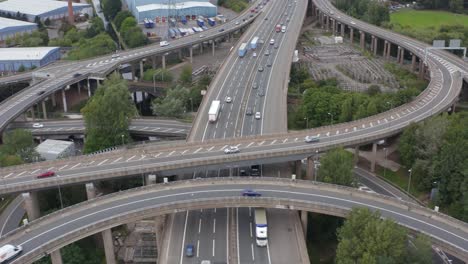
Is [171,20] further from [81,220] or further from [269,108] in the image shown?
[81,220]

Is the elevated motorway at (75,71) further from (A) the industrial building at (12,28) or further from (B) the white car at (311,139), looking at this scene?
(A) the industrial building at (12,28)

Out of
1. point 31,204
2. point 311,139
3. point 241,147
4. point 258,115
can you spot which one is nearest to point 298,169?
point 311,139

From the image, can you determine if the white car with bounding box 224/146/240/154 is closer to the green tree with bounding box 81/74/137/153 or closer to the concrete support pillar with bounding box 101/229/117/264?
the concrete support pillar with bounding box 101/229/117/264

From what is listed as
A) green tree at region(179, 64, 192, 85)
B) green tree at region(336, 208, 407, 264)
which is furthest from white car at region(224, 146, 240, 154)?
green tree at region(179, 64, 192, 85)

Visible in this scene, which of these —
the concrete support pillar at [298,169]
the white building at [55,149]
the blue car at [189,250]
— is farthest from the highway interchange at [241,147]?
the blue car at [189,250]

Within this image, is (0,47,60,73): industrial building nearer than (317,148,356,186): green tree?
No

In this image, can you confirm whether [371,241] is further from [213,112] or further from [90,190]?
[213,112]
